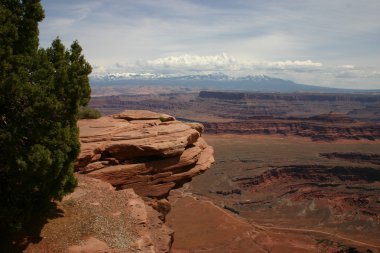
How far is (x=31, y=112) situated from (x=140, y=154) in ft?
43.7

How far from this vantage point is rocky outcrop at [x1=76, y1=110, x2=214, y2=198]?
2806 centimetres

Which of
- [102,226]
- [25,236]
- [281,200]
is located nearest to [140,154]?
[102,226]

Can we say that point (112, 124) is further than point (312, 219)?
No

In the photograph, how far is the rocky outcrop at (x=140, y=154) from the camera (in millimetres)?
28062

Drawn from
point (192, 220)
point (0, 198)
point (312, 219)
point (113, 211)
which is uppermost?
point (0, 198)

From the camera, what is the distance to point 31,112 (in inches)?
671

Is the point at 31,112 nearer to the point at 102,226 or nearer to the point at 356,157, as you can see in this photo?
the point at 102,226

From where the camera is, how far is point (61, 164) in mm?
18141

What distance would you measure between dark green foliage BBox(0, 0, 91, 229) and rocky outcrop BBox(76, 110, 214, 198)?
26.7 feet

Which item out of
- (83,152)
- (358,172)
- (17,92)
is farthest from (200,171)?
(358,172)

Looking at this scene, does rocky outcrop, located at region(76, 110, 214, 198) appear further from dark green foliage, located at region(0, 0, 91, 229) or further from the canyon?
the canyon

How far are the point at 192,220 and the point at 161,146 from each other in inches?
1245

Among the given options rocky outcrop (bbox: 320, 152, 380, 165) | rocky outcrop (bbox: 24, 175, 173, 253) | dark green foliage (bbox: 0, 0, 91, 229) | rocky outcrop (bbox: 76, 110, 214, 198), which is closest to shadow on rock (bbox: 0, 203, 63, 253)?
rocky outcrop (bbox: 24, 175, 173, 253)

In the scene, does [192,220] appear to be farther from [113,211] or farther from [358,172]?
[358,172]
